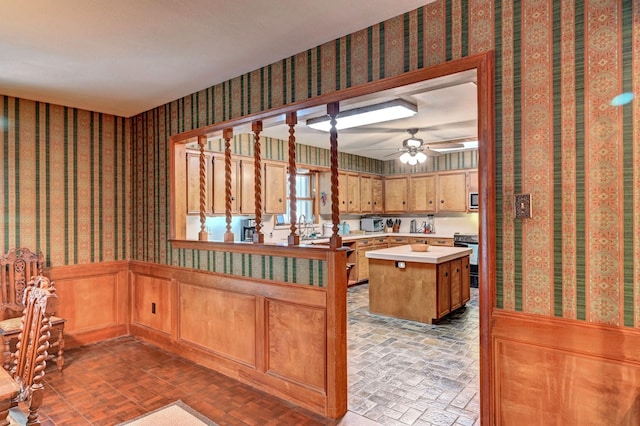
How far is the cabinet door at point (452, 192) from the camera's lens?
297 inches

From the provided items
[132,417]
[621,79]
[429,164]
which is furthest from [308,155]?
[621,79]

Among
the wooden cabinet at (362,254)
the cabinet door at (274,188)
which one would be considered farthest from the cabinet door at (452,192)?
the cabinet door at (274,188)

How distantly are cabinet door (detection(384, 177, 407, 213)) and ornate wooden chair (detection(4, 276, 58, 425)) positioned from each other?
721 centimetres

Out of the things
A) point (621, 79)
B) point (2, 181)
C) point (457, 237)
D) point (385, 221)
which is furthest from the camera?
point (385, 221)

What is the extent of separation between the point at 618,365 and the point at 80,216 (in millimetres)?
4919

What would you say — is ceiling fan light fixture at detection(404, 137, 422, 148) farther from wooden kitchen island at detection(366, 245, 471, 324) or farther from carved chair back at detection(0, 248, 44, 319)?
carved chair back at detection(0, 248, 44, 319)

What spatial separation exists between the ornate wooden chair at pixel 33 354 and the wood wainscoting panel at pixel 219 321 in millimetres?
1589

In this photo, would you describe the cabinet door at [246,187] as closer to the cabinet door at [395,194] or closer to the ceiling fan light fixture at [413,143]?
the ceiling fan light fixture at [413,143]

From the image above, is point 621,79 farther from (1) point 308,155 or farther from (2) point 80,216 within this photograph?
(1) point 308,155

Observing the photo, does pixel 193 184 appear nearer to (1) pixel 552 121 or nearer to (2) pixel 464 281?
(1) pixel 552 121

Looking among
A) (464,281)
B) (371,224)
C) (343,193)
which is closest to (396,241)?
(371,224)

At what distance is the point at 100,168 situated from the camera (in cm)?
446

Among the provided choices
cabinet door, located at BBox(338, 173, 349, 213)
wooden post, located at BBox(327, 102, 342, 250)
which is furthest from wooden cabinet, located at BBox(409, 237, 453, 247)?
wooden post, located at BBox(327, 102, 342, 250)

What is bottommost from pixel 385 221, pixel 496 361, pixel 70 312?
pixel 70 312
